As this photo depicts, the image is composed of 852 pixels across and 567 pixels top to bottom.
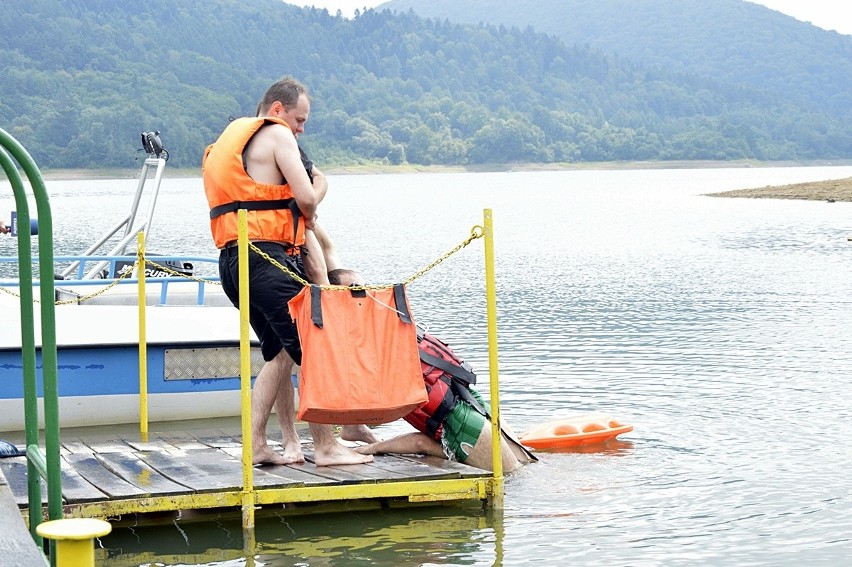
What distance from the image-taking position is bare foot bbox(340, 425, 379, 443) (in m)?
8.50

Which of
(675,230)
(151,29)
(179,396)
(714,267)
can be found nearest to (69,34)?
(151,29)

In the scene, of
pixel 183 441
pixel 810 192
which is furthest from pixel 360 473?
pixel 810 192

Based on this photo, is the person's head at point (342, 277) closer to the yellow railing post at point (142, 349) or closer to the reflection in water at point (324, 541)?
the reflection in water at point (324, 541)

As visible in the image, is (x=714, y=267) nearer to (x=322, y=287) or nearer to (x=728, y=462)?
(x=728, y=462)

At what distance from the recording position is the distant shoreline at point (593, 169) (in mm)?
80500

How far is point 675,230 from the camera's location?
5197cm

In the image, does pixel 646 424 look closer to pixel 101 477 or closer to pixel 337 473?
pixel 337 473

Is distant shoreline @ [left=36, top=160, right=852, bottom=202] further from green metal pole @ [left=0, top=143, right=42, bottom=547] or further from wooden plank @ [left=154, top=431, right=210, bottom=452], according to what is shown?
green metal pole @ [left=0, top=143, right=42, bottom=547]

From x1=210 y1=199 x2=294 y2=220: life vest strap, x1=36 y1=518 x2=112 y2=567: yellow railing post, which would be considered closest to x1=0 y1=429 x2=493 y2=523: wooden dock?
x1=210 y1=199 x2=294 y2=220: life vest strap

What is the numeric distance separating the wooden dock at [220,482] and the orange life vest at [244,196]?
1263 millimetres

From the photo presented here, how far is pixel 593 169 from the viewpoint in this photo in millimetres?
194125

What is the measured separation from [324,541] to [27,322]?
2.66 m

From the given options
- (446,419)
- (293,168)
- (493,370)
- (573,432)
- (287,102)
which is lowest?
(573,432)

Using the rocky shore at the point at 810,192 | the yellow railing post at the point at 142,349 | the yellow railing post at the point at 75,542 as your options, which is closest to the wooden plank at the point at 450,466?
the yellow railing post at the point at 142,349
